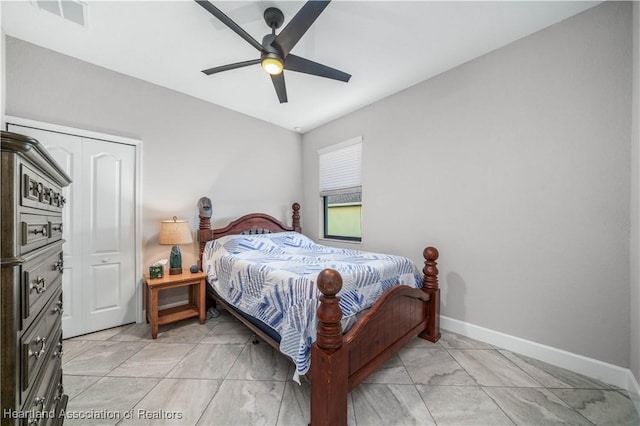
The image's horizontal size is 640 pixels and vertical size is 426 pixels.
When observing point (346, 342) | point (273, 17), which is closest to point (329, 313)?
point (346, 342)

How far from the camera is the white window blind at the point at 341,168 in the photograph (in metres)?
3.49

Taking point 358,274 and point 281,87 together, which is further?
point 281,87

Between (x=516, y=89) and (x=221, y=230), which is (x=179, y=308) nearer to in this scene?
(x=221, y=230)

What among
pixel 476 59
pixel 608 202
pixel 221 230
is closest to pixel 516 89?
pixel 476 59

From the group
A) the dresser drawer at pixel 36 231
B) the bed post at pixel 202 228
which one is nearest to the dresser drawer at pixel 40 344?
the dresser drawer at pixel 36 231

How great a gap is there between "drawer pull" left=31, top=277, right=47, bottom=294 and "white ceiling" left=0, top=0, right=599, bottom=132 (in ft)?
6.44

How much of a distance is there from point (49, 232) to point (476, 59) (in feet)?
11.0

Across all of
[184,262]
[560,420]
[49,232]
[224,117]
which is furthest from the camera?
[224,117]

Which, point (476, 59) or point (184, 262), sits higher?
point (476, 59)

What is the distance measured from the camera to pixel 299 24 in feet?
5.10

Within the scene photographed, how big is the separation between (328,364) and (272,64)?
6.62ft

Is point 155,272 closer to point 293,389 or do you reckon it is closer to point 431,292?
point 293,389

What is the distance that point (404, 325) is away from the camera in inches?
78.8

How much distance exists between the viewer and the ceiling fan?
1.47m
